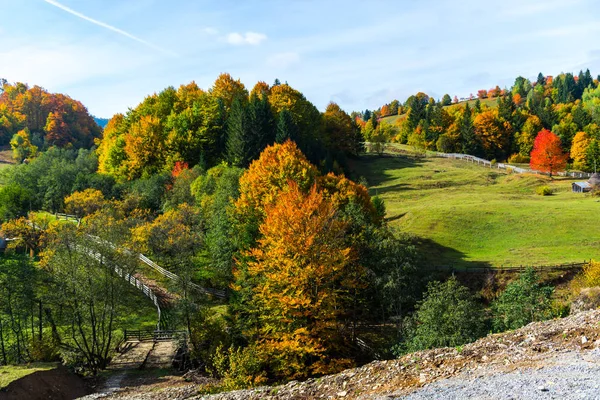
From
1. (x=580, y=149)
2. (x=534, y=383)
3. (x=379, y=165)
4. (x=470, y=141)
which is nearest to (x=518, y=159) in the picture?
(x=470, y=141)

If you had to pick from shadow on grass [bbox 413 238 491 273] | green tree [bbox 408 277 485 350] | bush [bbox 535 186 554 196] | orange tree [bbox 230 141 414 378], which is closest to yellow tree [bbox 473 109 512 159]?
bush [bbox 535 186 554 196]

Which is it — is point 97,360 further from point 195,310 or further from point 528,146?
point 528,146

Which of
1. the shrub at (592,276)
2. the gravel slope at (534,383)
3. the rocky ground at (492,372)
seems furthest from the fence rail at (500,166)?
the gravel slope at (534,383)

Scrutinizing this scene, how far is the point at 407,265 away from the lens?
32844 mm

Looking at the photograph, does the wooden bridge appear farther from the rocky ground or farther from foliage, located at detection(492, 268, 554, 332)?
foliage, located at detection(492, 268, 554, 332)

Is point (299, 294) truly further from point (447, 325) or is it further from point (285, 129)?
point (285, 129)

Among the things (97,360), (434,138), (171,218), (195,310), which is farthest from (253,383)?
(434,138)

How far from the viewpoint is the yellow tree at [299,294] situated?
27.1 meters

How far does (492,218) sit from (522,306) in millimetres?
30197

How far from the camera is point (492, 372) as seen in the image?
1323 cm

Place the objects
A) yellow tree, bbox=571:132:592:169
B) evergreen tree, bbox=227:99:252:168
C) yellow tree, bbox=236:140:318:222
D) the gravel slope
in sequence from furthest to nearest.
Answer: yellow tree, bbox=571:132:592:169 → evergreen tree, bbox=227:99:252:168 → yellow tree, bbox=236:140:318:222 → the gravel slope

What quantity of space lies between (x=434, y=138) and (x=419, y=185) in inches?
1797

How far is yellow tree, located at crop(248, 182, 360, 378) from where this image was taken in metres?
27.1

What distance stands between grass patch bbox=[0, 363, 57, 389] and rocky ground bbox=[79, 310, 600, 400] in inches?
465
